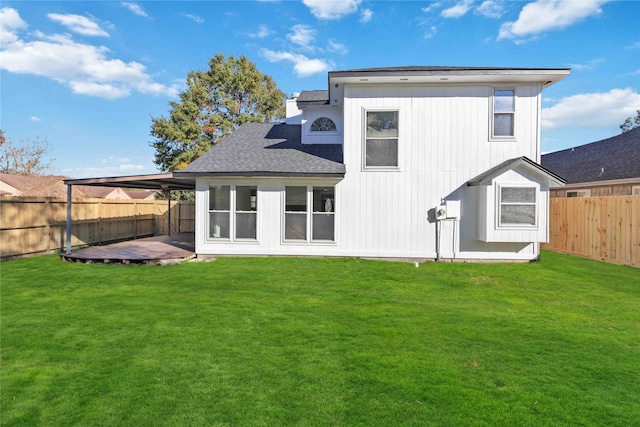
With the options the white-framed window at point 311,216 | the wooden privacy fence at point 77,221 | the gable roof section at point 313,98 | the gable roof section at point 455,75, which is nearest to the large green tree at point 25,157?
the wooden privacy fence at point 77,221

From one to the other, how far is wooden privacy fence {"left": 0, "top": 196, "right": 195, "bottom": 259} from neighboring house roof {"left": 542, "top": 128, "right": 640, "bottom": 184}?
19.3 meters

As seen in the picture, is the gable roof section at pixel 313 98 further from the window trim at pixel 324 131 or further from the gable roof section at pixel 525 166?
the gable roof section at pixel 525 166

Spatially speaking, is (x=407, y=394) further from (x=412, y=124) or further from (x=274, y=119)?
(x=274, y=119)

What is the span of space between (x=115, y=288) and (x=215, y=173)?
415 centimetres

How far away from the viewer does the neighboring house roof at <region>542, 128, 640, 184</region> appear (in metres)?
13.1

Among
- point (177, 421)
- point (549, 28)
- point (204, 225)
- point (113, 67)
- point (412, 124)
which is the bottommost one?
point (177, 421)

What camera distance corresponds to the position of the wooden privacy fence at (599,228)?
8984 mm

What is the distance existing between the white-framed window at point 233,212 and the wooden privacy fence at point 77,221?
5.46 metres

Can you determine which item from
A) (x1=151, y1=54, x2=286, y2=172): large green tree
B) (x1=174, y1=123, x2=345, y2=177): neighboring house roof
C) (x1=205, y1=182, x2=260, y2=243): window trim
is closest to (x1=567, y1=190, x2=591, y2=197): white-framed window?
(x1=174, y1=123, x2=345, y2=177): neighboring house roof

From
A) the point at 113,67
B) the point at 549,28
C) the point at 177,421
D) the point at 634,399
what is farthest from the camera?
the point at 113,67

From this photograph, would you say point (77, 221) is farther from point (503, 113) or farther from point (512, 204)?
point (503, 113)

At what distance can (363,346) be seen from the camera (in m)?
3.95

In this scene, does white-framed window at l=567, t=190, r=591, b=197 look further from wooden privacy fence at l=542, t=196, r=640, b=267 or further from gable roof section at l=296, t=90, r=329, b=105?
gable roof section at l=296, t=90, r=329, b=105

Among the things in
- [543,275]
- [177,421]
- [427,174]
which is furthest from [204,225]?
[543,275]
